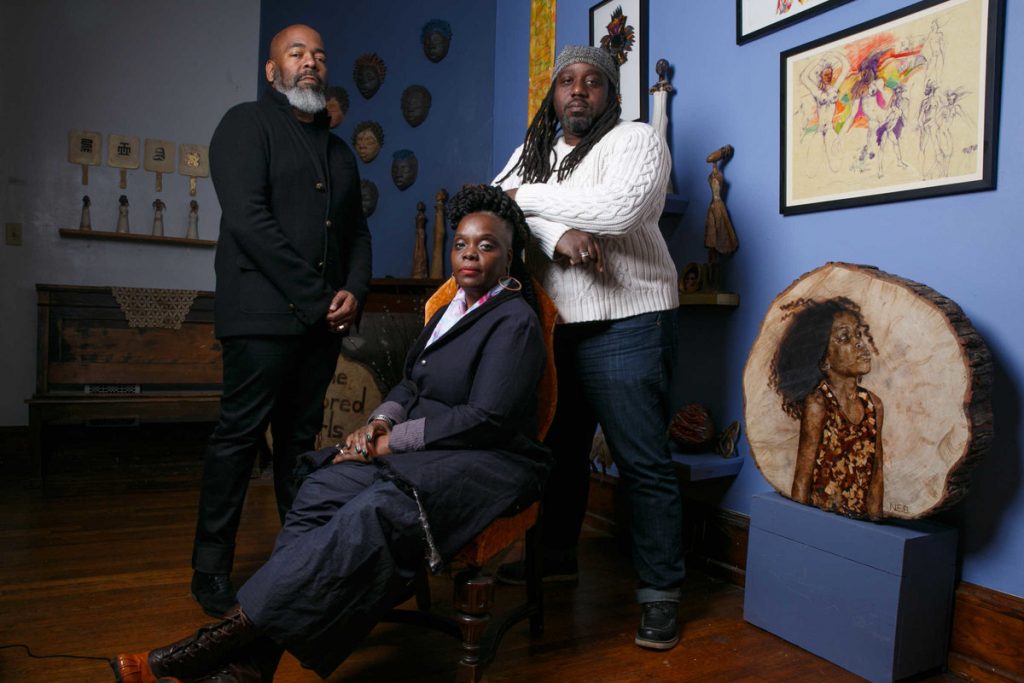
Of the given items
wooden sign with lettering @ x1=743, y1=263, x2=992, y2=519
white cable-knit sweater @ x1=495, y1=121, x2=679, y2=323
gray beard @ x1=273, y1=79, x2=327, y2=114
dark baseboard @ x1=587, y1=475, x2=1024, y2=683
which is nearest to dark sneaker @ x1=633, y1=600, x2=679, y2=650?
wooden sign with lettering @ x1=743, y1=263, x2=992, y2=519

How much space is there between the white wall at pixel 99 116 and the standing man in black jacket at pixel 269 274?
2822 millimetres

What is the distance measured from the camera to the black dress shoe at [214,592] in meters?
2.05

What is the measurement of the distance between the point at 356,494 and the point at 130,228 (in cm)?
374

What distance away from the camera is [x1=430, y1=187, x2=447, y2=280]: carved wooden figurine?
14.1 ft

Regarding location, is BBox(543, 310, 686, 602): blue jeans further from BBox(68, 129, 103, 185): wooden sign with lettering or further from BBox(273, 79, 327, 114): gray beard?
→ BBox(68, 129, 103, 185): wooden sign with lettering

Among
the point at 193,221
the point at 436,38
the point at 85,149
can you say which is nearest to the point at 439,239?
the point at 436,38

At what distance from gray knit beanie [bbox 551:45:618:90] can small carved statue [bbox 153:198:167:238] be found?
11.2ft

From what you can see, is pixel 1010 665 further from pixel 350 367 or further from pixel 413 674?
pixel 350 367

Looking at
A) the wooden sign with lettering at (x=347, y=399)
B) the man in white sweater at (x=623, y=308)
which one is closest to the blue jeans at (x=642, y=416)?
the man in white sweater at (x=623, y=308)

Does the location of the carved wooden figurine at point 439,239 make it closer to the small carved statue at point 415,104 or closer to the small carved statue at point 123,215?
the small carved statue at point 415,104

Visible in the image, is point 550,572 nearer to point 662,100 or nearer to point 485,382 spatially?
point 485,382

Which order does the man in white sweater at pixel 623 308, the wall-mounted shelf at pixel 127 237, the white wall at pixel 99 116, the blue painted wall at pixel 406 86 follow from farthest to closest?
the wall-mounted shelf at pixel 127 237
the white wall at pixel 99 116
the blue painted wall at pixel 406 86
the man in white sweater at pixel 623 308

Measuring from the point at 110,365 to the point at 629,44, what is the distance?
9.66 ft

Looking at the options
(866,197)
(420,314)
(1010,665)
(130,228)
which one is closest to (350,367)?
(420,314)
